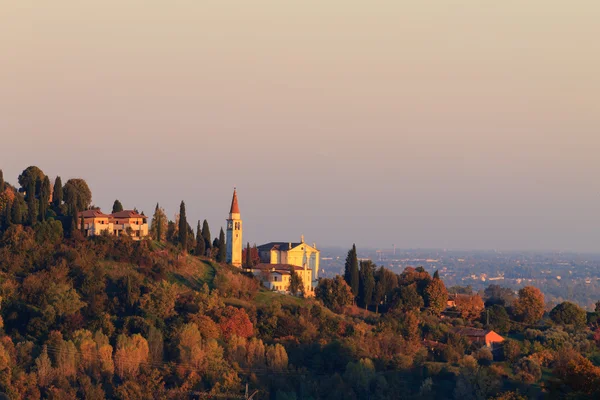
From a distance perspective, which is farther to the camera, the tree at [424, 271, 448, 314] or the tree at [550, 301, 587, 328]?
the tree at [550, 301, 587, 328]

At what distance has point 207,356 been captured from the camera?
2265 inches

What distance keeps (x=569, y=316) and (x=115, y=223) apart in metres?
30.4

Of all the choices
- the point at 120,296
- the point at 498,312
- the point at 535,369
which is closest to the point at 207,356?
the point at 120,296

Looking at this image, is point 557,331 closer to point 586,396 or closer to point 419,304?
point 419,304

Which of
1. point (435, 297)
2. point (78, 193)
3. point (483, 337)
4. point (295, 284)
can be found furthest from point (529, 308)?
point (78, 193)

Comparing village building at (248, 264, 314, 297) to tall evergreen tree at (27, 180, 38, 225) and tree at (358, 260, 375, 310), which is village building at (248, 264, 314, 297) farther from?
tall evergreen tree at (27, 180, 38, 225)

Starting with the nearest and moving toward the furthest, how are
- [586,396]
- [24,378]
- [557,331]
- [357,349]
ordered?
1. [586,396]
2. [24,378]
3. [357,349]
4. [557,331]

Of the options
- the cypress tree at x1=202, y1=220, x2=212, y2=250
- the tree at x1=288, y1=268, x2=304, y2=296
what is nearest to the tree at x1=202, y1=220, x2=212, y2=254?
the cypress tree at x1=202, y1=220, x2=212, y2=250

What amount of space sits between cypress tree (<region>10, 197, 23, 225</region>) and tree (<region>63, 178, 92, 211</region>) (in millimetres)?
4334

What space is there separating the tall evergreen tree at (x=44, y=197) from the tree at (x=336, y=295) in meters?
18.3

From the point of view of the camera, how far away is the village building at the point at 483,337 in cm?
6581

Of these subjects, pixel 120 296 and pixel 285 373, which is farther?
pixel 120 296

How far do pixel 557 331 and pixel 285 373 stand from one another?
19.2 meters

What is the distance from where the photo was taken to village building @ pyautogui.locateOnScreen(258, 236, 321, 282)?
262 feet
